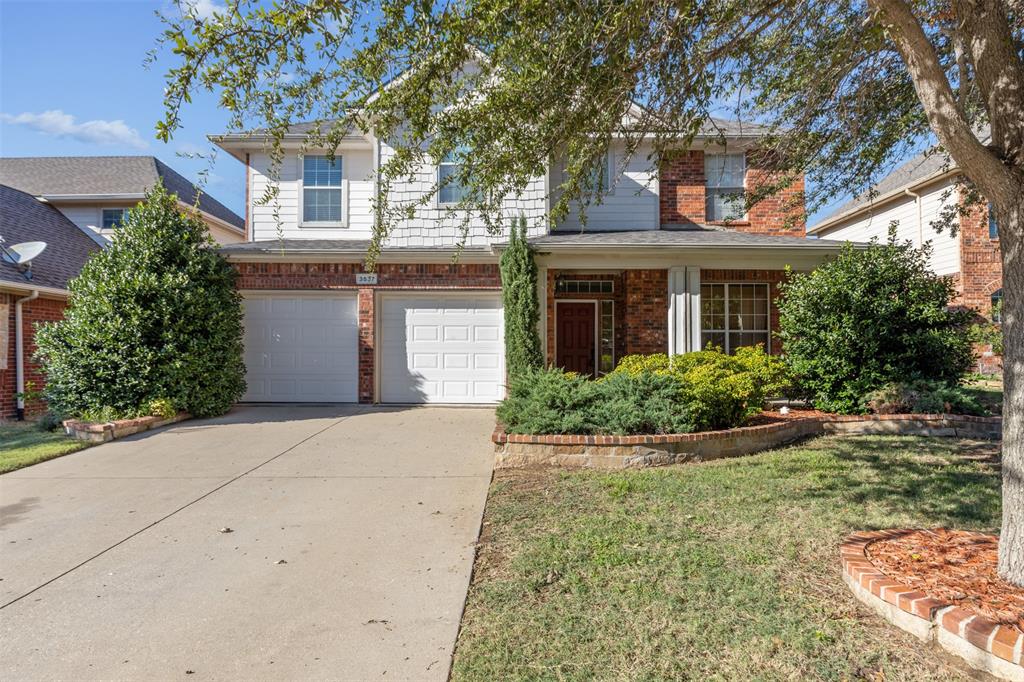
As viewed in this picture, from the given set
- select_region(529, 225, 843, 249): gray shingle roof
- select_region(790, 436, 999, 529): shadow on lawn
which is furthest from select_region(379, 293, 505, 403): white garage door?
select_region(790, 436, 999, 529): shadow on lawn

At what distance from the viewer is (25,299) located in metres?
10.6

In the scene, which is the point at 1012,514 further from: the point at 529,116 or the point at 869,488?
the point at 529,116

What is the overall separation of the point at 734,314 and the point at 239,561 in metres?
11.0

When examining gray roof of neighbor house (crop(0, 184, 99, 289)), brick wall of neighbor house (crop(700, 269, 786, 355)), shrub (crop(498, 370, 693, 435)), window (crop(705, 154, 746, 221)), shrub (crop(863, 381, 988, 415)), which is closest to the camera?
shrub (crop(498, 370, 693, 435))

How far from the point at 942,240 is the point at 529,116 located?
17.1 metres

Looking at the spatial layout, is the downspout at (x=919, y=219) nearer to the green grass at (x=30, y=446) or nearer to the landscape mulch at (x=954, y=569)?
the landscape mulch at (x=954, y=569)

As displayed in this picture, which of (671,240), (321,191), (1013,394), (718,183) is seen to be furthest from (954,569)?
(321,191)

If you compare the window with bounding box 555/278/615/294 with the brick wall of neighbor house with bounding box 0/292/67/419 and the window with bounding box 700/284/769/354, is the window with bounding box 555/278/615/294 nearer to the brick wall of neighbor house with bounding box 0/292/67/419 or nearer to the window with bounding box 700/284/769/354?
the window with bounding box 700/284/769/354

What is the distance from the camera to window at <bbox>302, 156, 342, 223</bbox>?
12.0 metres

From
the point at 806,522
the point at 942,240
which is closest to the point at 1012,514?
the point at 806,522

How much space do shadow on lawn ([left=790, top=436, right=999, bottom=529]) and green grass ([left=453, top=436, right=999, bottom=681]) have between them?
0.02 metres

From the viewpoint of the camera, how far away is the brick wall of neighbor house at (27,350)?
10.2 metres

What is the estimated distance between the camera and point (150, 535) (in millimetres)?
4457

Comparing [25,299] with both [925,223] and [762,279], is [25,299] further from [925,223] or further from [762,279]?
[925,223]
